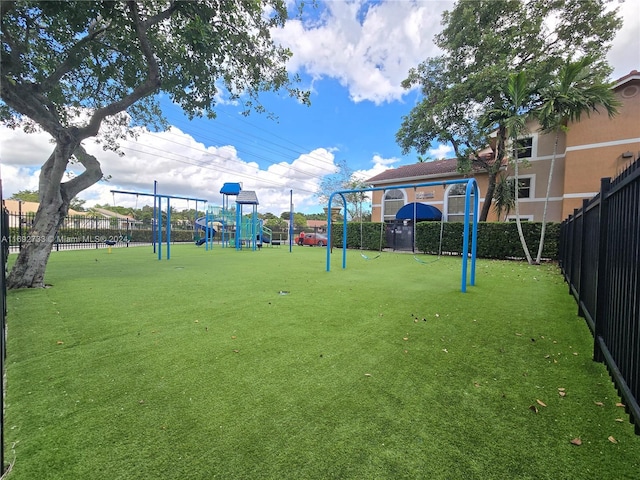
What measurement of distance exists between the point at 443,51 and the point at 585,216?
15879mm

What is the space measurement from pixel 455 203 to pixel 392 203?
4.89 m

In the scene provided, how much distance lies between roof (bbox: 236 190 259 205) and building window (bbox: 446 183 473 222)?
1346 cm

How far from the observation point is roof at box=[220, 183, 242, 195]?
792 inches

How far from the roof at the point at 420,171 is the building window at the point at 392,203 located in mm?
1142

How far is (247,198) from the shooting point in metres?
20.0

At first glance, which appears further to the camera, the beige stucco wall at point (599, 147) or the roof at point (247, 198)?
the roof at point (247, 198)

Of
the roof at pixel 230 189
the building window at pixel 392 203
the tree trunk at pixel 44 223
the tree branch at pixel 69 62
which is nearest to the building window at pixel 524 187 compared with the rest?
the building window at pixel 392 203

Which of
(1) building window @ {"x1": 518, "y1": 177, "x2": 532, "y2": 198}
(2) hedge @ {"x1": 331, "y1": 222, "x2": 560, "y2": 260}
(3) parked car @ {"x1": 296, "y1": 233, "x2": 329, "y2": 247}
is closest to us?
(2) hedge @ {"x1": 331, "y1": 222, "x2": 560, "y2": 260}

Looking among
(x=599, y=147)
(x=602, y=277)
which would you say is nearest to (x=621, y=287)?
(x=602, y=277)

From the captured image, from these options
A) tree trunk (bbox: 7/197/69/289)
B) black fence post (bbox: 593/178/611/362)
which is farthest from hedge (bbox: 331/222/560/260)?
tree trunk (bbox: 7/197/69/289)

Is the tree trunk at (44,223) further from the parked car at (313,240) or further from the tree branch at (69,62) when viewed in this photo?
the parked car at (313,240)

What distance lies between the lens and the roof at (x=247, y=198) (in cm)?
1966

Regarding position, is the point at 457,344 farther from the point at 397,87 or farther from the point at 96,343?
the point at 397,87

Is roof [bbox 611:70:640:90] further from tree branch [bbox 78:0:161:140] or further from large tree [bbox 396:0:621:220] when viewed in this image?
tree branch [bbox 78:0:161:140]
